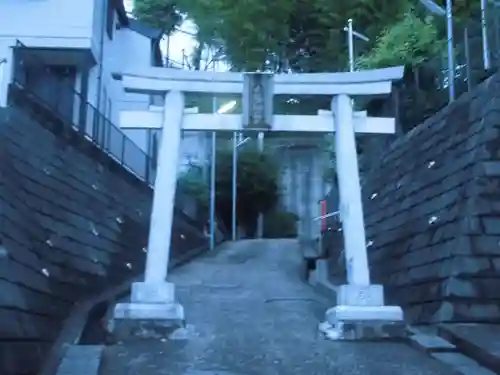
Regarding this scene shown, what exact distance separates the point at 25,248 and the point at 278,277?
8.86 m

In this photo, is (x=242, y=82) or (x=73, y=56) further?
(x=73, y=56)

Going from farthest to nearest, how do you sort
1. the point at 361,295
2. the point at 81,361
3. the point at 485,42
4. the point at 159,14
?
the point at 159,14 → the point at 485,42 → the point at 361,295 → the point at 81,361

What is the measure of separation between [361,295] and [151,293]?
106 inches

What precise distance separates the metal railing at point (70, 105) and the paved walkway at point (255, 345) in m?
4.31

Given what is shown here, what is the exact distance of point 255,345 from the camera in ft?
29.3

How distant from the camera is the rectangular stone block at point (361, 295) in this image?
9516mm

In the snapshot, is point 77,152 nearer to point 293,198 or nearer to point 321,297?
point 321,297

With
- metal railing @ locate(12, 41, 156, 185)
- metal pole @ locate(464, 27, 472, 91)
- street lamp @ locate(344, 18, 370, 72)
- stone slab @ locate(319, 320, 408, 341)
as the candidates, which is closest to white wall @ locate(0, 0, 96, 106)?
metal railing @ locate(12, 41, 156, 185)

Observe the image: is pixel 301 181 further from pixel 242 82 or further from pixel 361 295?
pixel 361 295

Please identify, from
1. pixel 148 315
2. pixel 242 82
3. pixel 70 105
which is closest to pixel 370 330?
pixel 148 315

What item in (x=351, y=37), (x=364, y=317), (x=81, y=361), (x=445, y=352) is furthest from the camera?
(x=351, y=37)

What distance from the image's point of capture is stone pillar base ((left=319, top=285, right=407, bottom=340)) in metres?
9.15

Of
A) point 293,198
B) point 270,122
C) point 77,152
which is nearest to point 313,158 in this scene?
point 293,198

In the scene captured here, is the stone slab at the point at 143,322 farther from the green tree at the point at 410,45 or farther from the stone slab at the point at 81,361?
the green tree at the point at 410,45
